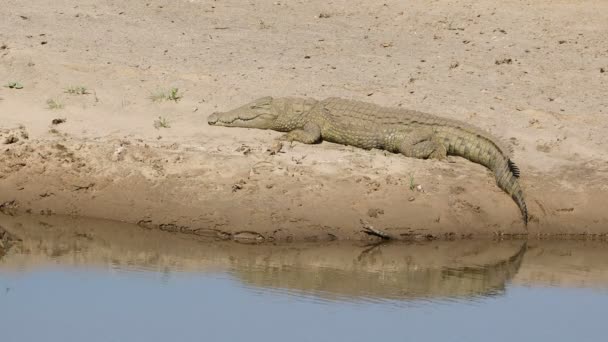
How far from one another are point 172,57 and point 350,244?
13.2ft

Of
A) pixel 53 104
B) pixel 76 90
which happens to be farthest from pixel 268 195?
pixel 76 90

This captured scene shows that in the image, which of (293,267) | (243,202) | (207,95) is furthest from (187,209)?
(207,95)

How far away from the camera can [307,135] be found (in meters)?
11.3

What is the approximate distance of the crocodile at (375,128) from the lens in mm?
10906

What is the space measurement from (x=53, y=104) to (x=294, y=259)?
10.9 feet

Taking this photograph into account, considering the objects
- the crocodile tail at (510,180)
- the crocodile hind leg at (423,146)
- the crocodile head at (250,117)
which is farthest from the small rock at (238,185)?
the crocodile tail at (510,180)

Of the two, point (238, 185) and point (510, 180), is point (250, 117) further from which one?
point (510, 180)

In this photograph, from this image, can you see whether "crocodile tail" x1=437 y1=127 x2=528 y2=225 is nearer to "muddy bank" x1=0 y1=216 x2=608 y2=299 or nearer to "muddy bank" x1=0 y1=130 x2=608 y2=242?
"muddy bank" x1=0 y1=130 x2=608 y2=242

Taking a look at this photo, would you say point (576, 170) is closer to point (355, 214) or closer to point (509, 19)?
point (355, 214)

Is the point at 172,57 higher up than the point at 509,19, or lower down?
lower down

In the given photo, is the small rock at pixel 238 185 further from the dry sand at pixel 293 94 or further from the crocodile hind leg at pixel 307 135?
the crocodile hind leg at pixel 307 135

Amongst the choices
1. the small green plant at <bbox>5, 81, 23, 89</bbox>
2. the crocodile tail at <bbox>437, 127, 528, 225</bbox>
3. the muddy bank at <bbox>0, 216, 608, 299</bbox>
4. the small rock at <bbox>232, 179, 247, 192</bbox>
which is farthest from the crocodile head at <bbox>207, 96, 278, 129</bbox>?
the small green plant at <bbox>5, 81, 23, 89</bbox>

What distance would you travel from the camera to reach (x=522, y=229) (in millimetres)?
10422

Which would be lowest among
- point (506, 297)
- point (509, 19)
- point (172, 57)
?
point (506, 297)
